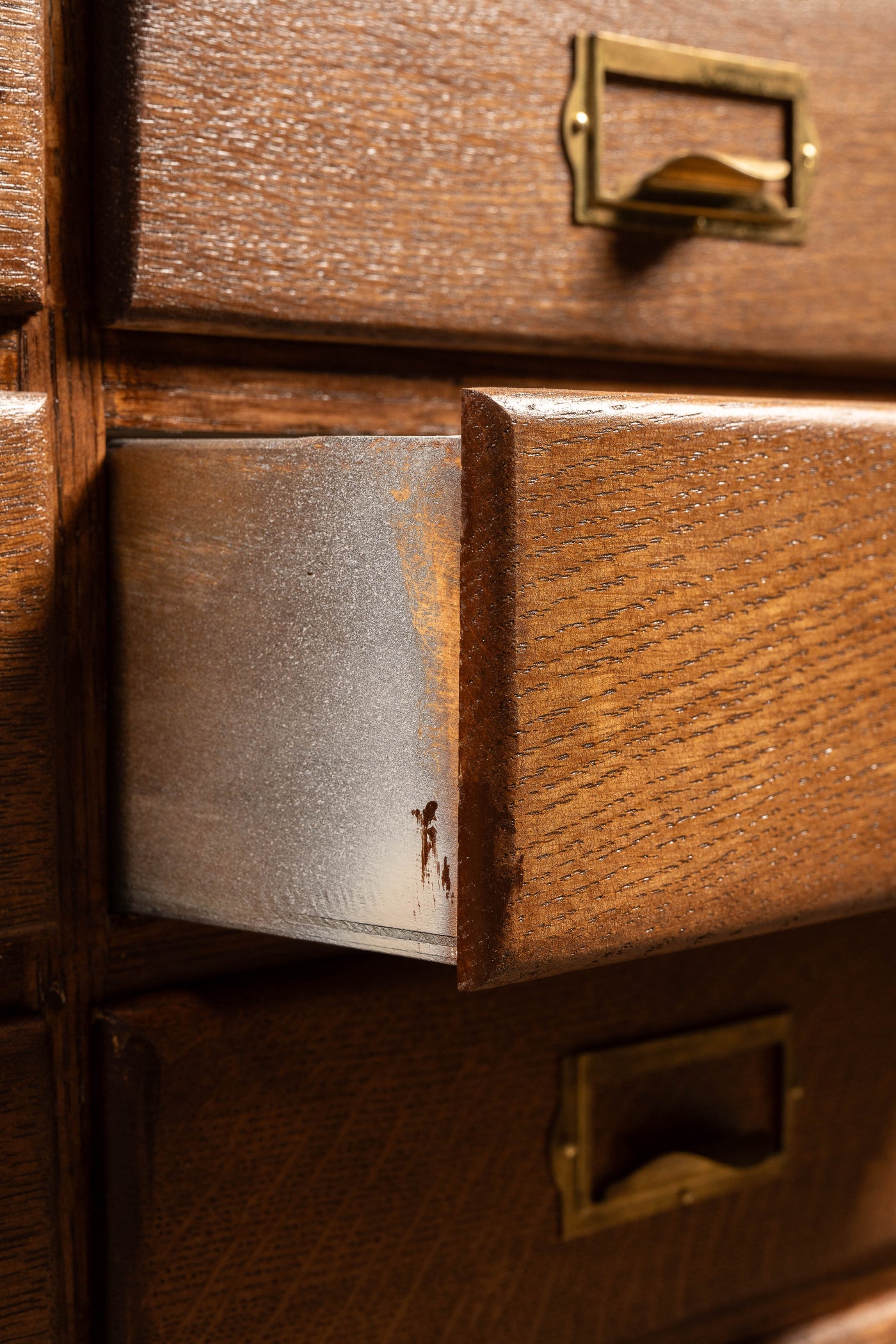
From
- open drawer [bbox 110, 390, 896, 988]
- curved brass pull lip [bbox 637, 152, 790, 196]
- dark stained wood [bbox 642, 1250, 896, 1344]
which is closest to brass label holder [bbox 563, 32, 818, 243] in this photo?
curved brass pull lip [bbox 637, 152, 790, 196]

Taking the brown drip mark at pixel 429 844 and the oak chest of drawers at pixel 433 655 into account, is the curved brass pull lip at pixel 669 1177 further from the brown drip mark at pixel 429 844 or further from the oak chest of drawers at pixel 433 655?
the brown drip mark at pixel 429 844

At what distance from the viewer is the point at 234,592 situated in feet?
1.22

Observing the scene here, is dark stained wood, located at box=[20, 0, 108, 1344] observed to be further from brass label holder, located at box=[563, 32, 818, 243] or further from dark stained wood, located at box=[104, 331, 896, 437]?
brass label holder, located at box=[563, 32, 818, 243]

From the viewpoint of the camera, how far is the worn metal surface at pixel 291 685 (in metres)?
0.33

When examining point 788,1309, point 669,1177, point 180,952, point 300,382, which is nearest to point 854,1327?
point 788,1309

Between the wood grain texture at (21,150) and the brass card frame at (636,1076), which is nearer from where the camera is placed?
the wood grain texture at (21,150)

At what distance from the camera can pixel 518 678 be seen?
0.31 metres

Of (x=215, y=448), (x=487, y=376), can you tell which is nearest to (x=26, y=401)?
(x=215, y=448)

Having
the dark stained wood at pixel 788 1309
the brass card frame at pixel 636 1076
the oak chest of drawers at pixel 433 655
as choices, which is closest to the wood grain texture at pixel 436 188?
the oak chest of drawers at pixel 433 655

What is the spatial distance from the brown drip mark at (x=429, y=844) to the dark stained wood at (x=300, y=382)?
16 centimetres

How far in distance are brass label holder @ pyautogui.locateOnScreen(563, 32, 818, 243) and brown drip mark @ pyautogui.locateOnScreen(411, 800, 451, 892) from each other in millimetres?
242

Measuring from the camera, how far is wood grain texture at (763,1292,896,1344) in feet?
1.87

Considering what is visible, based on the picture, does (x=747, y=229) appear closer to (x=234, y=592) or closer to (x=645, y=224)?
(x=645, y=224)

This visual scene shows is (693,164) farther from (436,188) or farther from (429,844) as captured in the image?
(429,844)
